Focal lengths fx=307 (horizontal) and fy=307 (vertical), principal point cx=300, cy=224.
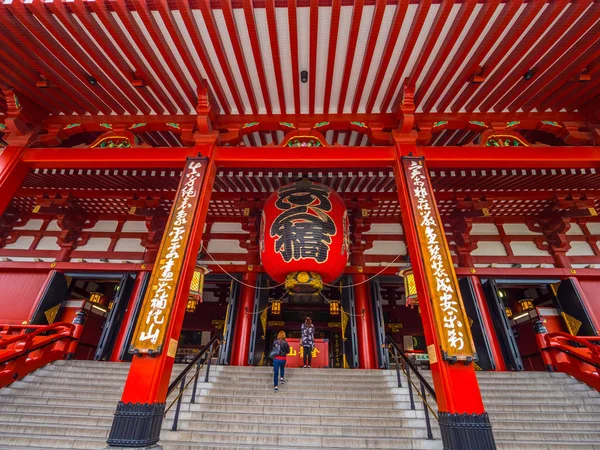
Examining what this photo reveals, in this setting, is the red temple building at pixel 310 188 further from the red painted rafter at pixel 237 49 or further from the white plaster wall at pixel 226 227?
the white plaster wall at pixel 226 227

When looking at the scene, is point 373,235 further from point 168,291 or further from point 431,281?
point 168,291

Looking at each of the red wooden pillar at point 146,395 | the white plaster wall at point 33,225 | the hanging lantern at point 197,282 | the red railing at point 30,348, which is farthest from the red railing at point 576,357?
the white plaster wall at point 33,225

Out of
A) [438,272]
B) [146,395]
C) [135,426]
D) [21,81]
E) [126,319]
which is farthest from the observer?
[126,319]

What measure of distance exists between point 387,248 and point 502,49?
20.5 ft

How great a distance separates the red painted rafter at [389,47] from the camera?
3.98m

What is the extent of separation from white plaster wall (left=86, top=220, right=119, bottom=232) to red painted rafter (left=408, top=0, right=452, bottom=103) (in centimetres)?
974

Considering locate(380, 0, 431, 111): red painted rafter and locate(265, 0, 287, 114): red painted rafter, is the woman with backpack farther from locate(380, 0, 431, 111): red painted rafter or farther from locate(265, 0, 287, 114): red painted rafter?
locate(380, 0, 431, 111): red painted rafter

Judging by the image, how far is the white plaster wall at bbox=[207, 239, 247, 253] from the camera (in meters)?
9.93

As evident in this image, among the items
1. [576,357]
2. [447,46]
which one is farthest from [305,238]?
[576,357]

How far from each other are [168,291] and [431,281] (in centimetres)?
350


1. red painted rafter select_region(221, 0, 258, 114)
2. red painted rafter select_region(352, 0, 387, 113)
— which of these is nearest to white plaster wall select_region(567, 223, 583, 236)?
red painted rafter select_region(352, 0, 387, 113)

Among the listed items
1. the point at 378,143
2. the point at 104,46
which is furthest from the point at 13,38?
the point at 378,143

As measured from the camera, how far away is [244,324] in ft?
28.0

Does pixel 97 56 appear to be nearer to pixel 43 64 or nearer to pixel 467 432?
pixel 43 64
